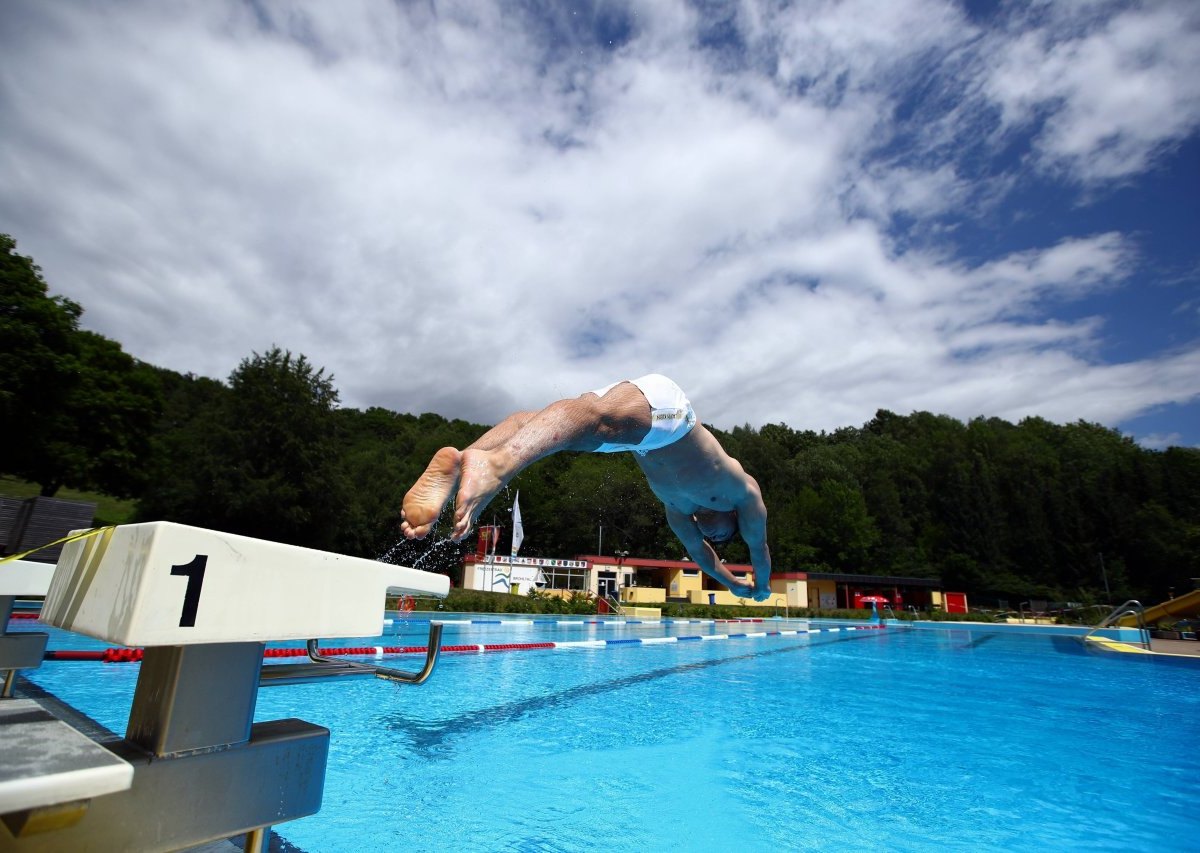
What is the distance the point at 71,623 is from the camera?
0.85 meters

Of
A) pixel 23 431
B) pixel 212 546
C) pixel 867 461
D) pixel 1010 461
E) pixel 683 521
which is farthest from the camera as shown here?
pixel 867 461

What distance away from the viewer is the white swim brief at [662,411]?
2.94 m

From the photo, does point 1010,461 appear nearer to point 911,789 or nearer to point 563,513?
point 563,513

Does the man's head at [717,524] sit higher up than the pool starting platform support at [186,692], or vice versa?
the man's head at [717,524]

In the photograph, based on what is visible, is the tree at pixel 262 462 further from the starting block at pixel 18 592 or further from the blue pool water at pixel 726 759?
the starting block at pixel 18 592

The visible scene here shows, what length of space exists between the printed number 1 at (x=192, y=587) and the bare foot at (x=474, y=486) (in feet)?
3.62

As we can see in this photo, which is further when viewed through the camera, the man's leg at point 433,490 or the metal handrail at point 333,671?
the man's leg at point 433,490

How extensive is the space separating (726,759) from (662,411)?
3904 millimetres

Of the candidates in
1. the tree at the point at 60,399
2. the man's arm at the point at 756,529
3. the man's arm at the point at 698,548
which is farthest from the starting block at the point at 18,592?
the tree at the point at 60,399

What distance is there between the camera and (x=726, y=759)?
5316 millimetres

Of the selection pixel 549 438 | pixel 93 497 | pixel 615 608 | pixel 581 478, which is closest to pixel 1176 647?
pixel 615 608

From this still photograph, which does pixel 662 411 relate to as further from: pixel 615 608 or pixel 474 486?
pixel 615 608

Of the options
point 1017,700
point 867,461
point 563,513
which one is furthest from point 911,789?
point 867,461

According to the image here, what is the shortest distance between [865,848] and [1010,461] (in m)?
61.1
